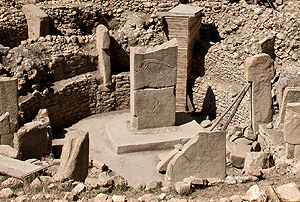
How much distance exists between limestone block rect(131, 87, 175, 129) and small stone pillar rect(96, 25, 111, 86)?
1881 millimetres

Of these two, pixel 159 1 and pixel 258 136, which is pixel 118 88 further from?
pixel 258 136

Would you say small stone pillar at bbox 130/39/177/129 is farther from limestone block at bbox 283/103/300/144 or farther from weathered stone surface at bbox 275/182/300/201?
weathered stone surface at bbox 275/182/300/201

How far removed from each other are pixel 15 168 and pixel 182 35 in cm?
714

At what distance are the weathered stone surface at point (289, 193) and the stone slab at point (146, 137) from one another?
525 cm

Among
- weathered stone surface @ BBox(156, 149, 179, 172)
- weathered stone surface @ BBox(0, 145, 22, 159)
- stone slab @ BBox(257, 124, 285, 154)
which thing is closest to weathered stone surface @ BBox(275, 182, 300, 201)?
stone slab @ BBox(257, 124, 285, 154)

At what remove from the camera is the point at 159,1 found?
15.5 metres

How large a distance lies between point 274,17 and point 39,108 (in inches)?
259

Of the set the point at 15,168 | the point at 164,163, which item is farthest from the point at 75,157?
the point at 164,163

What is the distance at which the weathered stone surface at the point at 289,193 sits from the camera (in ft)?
22.4

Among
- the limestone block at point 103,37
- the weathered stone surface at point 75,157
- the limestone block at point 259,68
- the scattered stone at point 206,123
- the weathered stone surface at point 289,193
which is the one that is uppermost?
the limestone block at point 103,37

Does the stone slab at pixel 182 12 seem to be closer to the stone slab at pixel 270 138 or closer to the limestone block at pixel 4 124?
the stone slab at pixel 270 138

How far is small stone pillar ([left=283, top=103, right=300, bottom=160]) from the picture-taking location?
9477 mm

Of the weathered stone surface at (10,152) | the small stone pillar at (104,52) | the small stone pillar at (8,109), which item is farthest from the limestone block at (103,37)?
the weathered stone surface at (10,152)

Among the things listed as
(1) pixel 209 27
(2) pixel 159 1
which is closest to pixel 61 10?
(2) pixel 159 1
